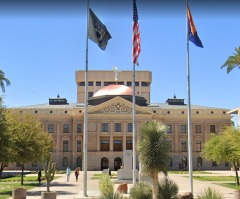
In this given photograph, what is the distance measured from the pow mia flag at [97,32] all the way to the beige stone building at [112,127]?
57792 millimetres

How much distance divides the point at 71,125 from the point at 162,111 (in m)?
20.6

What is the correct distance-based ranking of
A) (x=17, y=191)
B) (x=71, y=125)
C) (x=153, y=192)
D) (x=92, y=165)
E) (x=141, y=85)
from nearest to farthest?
(x=153, y=192), (x=17, y=191), (x=92, y=165), (x=71, y=125), (x=141, y=85)

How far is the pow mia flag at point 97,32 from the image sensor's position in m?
25.9

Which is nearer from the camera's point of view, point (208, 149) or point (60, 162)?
point (208, 149)

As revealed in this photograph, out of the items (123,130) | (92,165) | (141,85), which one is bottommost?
(92,165)

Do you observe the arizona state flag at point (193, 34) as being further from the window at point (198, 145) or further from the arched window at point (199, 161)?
the window at point (198, 145)

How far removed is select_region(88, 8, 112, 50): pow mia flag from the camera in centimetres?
2594

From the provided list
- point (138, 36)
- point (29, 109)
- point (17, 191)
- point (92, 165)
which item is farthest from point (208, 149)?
point (29, 109)

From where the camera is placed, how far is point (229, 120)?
89.1 meters

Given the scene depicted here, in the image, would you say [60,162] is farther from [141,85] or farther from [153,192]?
[153,192]

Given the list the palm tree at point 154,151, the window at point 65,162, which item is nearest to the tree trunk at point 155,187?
the palm tree at point 154,151

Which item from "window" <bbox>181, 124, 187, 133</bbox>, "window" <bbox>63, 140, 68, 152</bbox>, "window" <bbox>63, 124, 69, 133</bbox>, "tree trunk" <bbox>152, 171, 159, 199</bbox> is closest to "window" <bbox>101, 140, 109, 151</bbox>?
"window" <bbox>63, 140, 68, 152</bbox>

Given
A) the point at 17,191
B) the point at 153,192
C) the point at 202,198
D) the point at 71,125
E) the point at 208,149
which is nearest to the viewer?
the point at 202,198

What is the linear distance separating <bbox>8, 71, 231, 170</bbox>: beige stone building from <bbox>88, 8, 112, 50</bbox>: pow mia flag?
57.8 meters
